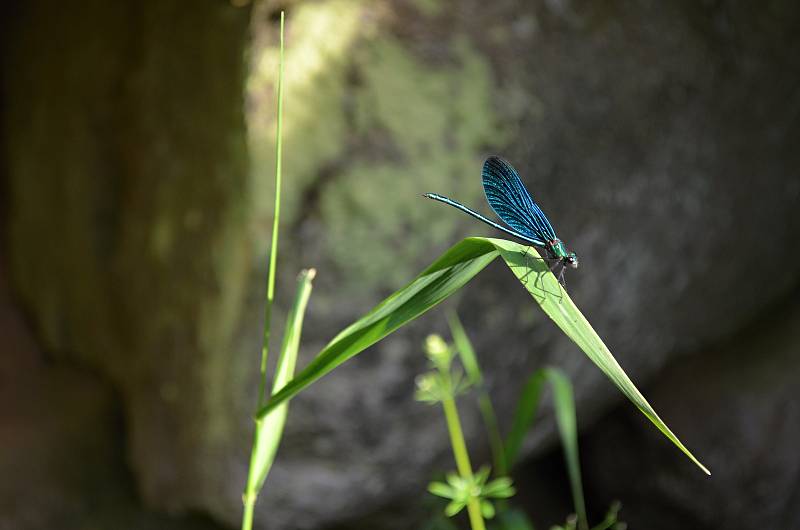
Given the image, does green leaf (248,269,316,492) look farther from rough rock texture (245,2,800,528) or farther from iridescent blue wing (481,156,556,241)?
rough rock texture (245,2,800,528)

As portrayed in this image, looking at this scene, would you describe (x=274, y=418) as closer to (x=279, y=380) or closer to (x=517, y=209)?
(x=279, y=380)

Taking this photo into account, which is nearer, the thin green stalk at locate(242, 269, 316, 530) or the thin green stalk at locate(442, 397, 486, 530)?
the thin green stalk at locate(242, 269, 316, 530)

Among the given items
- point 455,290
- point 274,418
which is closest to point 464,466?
point 274,418

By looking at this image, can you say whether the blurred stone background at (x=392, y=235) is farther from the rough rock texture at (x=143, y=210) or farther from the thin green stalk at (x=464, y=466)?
the thin green stalk at (x=464, y=466)

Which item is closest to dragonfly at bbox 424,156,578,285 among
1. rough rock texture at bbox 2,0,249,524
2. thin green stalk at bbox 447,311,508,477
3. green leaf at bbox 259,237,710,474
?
green leaf at bbox 259,237,710,474

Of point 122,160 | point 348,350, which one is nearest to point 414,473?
point 122,160

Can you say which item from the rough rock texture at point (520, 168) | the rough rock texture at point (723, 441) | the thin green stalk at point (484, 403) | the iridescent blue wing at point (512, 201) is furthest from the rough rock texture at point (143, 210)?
the rough rock texture at point (723, 441)
